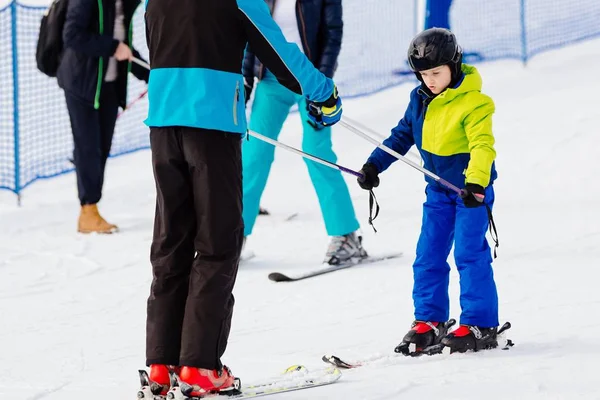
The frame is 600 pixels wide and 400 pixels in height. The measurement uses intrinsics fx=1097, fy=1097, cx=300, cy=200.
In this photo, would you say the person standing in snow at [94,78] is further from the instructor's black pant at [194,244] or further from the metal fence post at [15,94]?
the instructor's black pant at [194,244]

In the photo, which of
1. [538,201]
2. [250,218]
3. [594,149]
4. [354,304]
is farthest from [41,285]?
[594,149]

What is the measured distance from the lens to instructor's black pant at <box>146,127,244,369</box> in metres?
3.71

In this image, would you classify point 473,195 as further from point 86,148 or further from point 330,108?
point 86,148

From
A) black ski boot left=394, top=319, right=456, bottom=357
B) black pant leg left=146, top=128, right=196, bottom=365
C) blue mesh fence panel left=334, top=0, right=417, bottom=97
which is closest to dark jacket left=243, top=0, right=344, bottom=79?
black ski boot left=394, top=319, right=456, bottom=357

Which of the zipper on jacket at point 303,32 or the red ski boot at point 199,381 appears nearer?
the red ski boot at point 199,381

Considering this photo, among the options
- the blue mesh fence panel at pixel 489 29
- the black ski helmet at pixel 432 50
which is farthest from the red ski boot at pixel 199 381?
the blue mesh fence panel at pixel 489 29

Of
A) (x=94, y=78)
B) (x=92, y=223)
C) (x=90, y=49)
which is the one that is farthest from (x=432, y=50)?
(x=92, y=223)

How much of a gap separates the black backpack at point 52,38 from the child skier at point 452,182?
3.65 m

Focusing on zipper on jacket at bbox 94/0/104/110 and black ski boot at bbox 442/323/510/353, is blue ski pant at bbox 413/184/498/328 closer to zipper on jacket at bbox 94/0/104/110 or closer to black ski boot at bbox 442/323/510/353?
black ski boot at bbox 442/323/510/353

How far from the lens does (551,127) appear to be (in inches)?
372

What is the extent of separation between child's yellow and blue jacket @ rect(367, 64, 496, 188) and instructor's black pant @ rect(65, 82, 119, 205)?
11.9 ft

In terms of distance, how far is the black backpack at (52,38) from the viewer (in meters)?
7.47

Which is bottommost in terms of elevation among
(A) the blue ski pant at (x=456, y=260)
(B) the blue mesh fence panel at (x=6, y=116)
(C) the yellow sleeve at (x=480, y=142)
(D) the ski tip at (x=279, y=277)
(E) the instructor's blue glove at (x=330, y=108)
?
(B) the blue mesh fence panel at (x=6, y=116)

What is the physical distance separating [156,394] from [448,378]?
1.07 m
